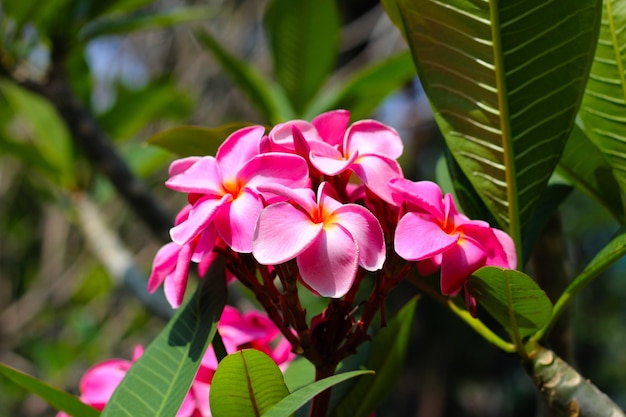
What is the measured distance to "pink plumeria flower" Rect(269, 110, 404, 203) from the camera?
601 millimetres

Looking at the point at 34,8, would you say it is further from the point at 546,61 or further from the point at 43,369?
the point at 43,369

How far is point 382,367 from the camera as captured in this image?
75 centimetres

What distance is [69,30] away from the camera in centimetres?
166

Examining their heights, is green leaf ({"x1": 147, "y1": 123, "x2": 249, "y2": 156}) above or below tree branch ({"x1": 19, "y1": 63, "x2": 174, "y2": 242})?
above

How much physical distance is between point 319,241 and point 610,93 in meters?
0.34

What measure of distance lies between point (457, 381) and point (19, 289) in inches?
161

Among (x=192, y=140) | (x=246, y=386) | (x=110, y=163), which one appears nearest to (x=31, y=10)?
(x=110, y=163)

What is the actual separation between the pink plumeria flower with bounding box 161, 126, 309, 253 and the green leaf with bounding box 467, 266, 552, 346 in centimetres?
17

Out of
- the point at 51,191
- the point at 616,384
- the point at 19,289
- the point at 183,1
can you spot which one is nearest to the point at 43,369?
the point at 19,289

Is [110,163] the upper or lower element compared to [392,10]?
lower

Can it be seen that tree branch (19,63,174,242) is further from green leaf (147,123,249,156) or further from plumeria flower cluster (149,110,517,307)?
plumeria flower cluster (149,110,517,307)

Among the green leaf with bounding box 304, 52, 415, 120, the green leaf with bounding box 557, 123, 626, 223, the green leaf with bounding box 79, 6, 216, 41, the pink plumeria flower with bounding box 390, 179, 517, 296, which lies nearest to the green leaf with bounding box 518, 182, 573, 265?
the green leaf with bounding box 557, 123, 626, 223

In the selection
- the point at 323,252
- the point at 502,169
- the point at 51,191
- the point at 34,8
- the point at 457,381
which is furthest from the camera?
the point at 457,381

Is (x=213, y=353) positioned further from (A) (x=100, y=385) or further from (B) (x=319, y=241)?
(B) (x=319, y=241)
